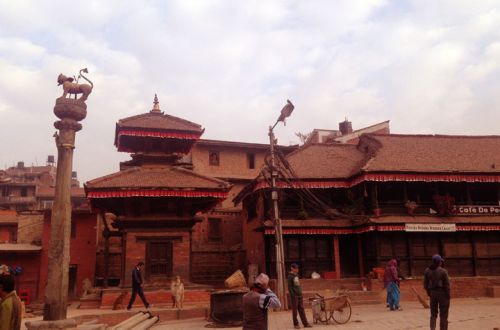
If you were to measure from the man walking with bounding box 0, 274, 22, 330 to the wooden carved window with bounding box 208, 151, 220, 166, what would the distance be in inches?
1261

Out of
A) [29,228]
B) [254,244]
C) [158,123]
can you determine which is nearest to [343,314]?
[158,123]

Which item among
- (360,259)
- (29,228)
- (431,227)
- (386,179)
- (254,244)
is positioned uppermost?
(386,179)

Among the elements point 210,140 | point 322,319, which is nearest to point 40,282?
point 210,140

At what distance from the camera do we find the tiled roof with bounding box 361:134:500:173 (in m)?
25.2

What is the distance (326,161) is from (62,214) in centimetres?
1848

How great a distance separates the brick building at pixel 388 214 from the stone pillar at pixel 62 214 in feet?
42.3

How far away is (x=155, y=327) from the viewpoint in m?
15.5

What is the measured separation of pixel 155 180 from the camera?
2092 cm

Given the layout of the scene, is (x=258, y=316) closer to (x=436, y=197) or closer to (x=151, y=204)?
(x=151, y=204)

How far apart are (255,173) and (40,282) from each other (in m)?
18.1

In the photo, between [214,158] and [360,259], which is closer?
[360,259]

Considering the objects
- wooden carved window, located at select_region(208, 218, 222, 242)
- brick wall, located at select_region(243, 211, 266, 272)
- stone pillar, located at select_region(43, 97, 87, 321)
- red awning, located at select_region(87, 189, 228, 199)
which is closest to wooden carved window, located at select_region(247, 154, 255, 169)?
wooden carved window, located at select_region(208, 218, 222, 242)

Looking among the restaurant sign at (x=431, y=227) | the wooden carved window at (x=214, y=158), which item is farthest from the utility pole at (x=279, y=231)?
the wooden carved window at (x=214, y=158)

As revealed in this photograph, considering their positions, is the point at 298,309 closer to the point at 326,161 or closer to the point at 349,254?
the point at 349,254
